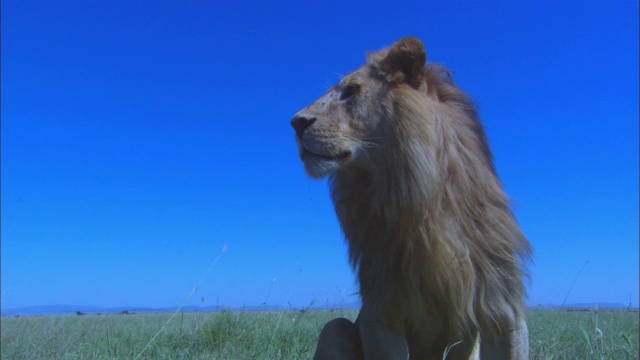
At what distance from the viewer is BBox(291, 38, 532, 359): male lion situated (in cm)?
318

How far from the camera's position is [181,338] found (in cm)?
519

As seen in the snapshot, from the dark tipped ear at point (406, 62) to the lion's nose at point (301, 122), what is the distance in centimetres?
55

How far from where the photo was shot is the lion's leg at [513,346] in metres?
3.21

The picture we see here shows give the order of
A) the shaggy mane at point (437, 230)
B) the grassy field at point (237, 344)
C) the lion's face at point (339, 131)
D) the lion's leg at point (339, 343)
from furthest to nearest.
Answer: the grassy field at point (237, 344)
the lion's leg at point (339, 343)
the lion's face at point (339, 131)
the shaggy mane at point (437, 230)

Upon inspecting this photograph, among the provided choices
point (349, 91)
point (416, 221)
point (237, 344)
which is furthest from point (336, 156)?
point (237, 344)

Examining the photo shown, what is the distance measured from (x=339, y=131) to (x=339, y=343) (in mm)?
1262

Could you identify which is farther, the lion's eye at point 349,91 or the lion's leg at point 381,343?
the lion's eye at point 349,91

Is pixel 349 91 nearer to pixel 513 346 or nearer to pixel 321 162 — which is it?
pixel 321 162

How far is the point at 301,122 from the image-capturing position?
134 inches

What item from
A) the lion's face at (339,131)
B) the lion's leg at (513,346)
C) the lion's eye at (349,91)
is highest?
the lion's eye at (349,91)

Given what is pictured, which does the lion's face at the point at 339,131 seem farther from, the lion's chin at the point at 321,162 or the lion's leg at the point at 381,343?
the lion's leg at the point at 381,343

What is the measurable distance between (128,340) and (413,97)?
3871mm

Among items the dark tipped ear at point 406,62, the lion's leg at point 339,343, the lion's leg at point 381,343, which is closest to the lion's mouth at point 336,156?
the dark tipped ear at point 406,62

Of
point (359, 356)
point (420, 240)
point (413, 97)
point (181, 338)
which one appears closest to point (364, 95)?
point (413, 97)
